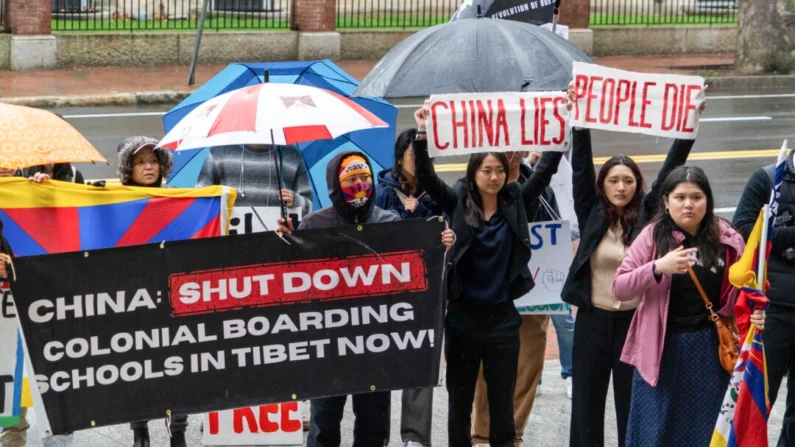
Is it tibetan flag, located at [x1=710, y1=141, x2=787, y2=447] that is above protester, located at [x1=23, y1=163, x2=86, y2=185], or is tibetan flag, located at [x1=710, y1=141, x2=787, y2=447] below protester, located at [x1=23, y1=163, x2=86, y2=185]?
below

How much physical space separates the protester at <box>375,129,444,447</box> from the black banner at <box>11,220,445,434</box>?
28.2 inches

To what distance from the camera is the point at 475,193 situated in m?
6.11

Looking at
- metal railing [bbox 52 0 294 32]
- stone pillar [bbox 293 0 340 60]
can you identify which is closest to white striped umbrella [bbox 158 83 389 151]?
metal railing [bbox 52 0 294 32]

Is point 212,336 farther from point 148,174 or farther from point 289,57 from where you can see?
point 289,57

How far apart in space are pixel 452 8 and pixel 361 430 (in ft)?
68.3

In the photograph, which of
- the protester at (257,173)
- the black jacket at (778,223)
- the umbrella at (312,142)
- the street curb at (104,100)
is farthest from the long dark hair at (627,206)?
the street curb at (104,100)

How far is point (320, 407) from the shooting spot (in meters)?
6.01

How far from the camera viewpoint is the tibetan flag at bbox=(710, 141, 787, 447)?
526cm

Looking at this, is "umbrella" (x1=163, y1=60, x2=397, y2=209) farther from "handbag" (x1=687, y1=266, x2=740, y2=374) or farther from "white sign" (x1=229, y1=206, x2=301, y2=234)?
"handbag" (x1=687, y1=266, x2=740, y2=374)

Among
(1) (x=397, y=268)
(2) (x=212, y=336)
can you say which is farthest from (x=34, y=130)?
(1) (x=397, y=268)

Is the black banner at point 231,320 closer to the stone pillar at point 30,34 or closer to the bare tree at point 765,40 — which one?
the stone pillar at point 30,34

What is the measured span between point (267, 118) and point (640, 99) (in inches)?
70.8

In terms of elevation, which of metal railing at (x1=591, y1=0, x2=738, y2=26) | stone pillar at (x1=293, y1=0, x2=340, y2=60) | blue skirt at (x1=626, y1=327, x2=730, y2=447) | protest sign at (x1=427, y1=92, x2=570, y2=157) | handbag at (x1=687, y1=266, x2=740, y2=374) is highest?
metal railing at (x1=591, y1=0, x2=738, y2=26)

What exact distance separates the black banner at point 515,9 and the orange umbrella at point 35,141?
317 cm
